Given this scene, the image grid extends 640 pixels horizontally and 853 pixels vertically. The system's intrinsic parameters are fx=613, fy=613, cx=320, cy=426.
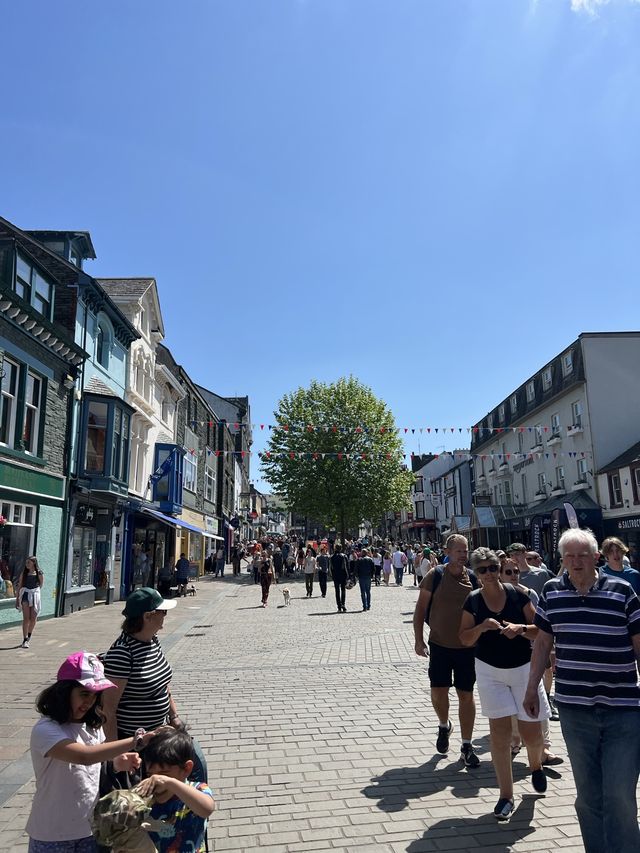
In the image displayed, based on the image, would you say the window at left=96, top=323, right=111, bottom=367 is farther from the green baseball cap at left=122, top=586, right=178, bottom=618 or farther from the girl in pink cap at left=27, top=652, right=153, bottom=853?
the girl in pink cap at left=27, top=652, right=153, bottom=853

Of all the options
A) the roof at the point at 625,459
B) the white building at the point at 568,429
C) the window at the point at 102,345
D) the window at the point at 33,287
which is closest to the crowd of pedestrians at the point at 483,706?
the window at the point at 33,287

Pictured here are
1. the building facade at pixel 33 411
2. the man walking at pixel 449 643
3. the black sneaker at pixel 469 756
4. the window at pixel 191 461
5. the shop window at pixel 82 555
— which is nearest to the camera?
the black sneaker at pixel 469 756

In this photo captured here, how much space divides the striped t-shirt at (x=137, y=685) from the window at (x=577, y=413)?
34305mm

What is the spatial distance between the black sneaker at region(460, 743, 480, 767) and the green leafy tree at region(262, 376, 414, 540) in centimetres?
3253

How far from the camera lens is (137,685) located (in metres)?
3.39

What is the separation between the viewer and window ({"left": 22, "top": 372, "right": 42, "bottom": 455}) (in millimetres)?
15106

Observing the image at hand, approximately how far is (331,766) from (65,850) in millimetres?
3149

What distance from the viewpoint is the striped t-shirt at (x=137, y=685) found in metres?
3.36

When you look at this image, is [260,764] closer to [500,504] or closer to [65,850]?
[65,850]

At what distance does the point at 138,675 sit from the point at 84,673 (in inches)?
30.5

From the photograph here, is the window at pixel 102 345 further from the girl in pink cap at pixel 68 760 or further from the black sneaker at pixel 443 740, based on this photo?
the girl in pink cap at pixel 68 760

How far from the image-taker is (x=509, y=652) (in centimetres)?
459

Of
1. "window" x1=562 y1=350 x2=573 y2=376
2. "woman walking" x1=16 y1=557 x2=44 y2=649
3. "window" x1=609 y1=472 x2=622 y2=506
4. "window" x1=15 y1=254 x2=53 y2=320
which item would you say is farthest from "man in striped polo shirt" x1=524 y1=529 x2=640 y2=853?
"window" x1=562 y1=350 x2=573 y2=376

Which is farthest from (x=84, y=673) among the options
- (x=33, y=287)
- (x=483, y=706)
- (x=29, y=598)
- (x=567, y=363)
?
(x=567, y=363)
